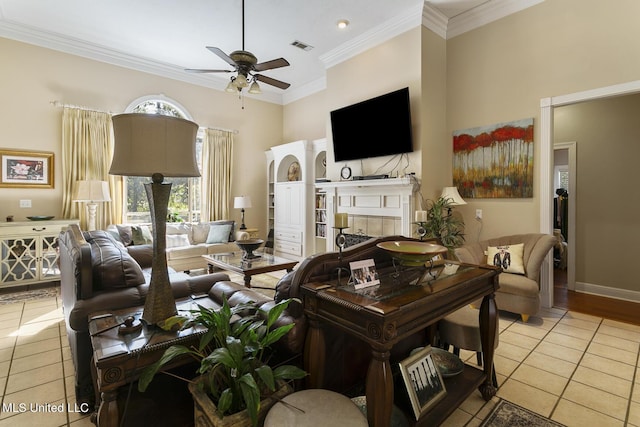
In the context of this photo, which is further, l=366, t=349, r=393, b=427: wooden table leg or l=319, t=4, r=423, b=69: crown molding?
l=319, t=4, r=423, b=69: crown molding

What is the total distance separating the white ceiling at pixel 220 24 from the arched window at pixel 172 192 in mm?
651

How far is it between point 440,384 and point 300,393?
3.02ft

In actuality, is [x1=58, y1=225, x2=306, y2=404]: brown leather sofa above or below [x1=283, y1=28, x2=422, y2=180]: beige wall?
below

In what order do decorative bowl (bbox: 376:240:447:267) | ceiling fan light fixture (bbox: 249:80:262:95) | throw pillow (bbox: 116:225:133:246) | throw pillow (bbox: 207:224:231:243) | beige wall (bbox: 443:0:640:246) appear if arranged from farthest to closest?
throw pillow (bbox: 207:224:231:243), throw pillow (bbox: 116:225:133:246), ceiling fan light fixture (bbox: 249:80:262:95), beige wall (bbox: 443:0:640:246), decorative bowl (bbox: 376:240:447:267)

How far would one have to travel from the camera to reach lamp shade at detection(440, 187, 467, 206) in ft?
13.1

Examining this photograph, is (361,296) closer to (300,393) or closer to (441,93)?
(300,393)

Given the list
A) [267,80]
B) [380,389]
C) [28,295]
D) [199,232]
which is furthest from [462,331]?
[28,295]

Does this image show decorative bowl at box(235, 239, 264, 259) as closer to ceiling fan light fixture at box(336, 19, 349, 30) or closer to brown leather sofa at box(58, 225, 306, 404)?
brown leather sofa at box(58, 225, 306, 404)

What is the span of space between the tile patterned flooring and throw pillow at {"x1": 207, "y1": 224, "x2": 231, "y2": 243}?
2507 millimetres

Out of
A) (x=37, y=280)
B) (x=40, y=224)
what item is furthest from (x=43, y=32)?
(x=37, y=280)

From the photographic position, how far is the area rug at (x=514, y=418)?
5.84 ft

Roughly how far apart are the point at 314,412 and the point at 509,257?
3105mm

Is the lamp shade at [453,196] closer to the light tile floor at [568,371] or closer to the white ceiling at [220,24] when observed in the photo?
the light tile floor at [568,371]

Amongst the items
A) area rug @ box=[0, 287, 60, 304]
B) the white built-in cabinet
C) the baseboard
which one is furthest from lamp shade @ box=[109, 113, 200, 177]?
the baseboard
